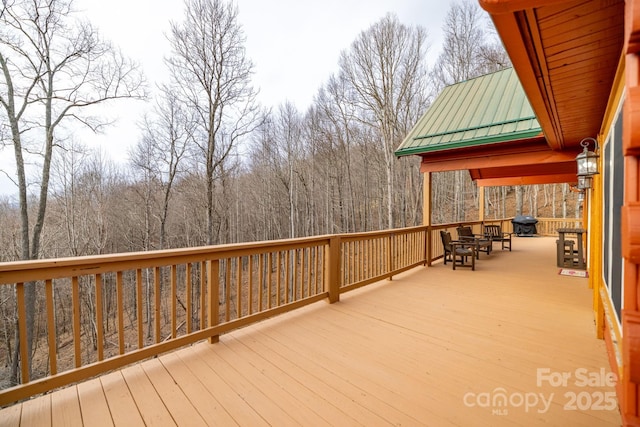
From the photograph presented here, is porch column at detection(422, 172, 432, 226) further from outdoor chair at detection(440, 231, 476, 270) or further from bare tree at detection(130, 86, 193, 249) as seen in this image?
bare tree at detection(130, 86, 193, 249)

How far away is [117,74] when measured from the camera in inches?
344

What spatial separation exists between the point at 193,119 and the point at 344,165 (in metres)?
9.20

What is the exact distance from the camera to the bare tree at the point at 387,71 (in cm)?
1222

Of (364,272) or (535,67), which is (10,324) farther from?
(535,67)

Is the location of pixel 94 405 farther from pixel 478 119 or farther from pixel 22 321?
pixel 478 119

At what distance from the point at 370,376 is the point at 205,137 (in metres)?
11.0

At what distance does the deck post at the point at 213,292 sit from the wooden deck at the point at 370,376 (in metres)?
0.22

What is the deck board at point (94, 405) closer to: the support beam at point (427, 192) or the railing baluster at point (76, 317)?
the railing baluster at point (76, 317)

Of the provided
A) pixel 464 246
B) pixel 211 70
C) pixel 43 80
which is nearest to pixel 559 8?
pixel 464 246

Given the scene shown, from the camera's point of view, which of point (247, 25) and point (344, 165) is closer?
point (247, 25)

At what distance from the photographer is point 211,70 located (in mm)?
10312

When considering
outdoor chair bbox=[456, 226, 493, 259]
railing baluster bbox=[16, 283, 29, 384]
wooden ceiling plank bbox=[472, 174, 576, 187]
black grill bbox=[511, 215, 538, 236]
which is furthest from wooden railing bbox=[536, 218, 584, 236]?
railing baluster bbox=[16, 283, 29, 384]

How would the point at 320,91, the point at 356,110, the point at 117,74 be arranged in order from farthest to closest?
the point at 320,91
the point at 356,110
the point at 117,74

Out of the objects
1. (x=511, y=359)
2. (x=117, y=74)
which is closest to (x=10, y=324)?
(x=117, y=74)
